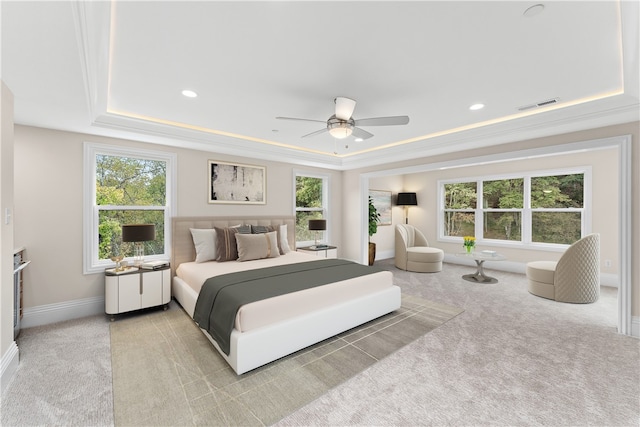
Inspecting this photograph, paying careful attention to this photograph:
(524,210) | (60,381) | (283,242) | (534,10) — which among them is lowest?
(60,381)

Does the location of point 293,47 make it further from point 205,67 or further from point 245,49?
point 205,67

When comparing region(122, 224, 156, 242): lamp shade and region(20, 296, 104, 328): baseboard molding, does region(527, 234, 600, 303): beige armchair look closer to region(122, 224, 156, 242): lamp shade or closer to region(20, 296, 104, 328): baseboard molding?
region(122, 224, 156, 242): lamp shade

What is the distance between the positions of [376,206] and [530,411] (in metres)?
5.70

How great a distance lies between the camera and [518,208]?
5984mm

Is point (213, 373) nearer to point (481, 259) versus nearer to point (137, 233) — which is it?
point (137, 233)

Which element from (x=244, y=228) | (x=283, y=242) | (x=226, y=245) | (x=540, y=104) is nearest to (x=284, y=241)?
(x=283, y=242)

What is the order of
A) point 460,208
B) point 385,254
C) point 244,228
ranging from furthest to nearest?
point 385,254 < point 460,208 < point 244,228

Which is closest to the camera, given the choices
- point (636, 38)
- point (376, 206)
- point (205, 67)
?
point (636, 38)

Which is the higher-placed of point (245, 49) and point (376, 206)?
point (245, 49)

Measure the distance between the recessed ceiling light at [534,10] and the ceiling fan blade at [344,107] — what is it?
1.39 metres

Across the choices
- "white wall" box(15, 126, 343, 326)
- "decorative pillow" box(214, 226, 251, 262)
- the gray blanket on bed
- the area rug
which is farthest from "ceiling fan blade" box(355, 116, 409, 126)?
"white wall" box(15, 126, 343, 326)

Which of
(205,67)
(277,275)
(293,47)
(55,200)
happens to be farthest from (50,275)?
(293,47)

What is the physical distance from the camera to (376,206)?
24.1ft

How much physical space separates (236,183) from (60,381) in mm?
3312
